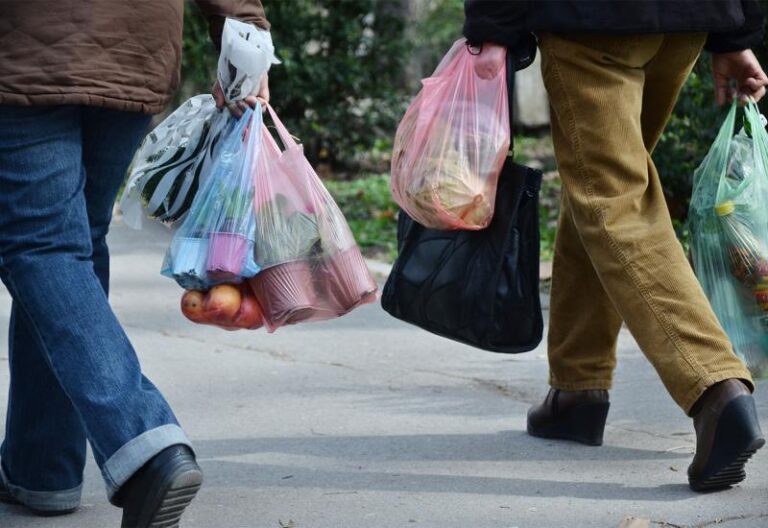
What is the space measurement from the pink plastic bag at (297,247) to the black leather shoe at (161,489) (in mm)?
620

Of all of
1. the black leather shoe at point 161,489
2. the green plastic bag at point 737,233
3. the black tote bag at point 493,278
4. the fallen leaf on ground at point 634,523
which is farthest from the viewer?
the green plastic bag at point 737,233

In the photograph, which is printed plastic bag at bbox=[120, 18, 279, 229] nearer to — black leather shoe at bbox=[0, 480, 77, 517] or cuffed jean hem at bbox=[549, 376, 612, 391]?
black leather shoe at bbox=[0, 480, 77, 517]

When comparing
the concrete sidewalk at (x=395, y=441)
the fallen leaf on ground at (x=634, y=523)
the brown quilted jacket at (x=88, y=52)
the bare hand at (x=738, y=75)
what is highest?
the brown quilted jacket at (x=88, y=52)

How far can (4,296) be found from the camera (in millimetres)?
6086

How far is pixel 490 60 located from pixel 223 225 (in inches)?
31.5

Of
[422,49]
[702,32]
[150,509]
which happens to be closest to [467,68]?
[702,32]

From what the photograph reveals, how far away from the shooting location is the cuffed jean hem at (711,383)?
10.3 feet

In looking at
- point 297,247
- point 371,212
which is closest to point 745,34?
point 297,247

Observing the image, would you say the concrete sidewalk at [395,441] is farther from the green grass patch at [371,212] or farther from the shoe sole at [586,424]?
the green grass patch at [371,212]

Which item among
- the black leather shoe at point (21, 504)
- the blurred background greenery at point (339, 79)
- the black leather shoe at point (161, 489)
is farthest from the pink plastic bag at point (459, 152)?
the blurred background greenery at point (339, 79)

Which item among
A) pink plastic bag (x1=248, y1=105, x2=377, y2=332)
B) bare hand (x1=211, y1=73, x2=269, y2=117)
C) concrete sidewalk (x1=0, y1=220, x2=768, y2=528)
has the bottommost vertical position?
concrete sidewalk (x1=0, y1=220, x2=768, y2=528)

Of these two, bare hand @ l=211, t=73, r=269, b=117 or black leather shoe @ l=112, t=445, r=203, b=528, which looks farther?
bare hand @ l=211, t=73, r=269, b=117

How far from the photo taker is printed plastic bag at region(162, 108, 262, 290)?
3.06 metres

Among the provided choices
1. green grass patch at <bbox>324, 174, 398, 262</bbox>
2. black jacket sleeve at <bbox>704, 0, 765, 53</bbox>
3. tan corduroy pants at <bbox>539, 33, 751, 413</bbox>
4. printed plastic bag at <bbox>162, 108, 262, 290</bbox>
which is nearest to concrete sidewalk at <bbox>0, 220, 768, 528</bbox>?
tan corduroy pants at <bbox>539, 33, 751, 413</bbox>
